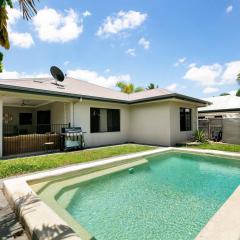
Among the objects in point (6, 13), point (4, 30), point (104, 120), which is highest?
point (6, 13)

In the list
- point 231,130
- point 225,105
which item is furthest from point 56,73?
point 225,105

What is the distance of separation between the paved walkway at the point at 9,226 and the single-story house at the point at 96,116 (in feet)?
22.1

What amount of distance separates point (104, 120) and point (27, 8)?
11.1 meters

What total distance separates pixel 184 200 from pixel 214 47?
13.8m

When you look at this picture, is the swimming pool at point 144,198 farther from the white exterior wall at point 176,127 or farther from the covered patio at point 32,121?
the covered patio at point 32,121

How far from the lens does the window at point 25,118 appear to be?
56.7ft

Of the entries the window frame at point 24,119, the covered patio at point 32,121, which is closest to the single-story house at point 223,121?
the covered patio at point 32,121

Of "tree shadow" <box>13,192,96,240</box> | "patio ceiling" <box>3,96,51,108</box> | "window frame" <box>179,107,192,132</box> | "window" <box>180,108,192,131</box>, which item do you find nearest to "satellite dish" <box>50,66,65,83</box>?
"patio ceiling" <box>3,96,51,108</box>

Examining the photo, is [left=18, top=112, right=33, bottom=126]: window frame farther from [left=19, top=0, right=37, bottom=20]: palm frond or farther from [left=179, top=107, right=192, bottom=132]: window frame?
[left=19, top=0, right=37, bottom=20]: palm frond

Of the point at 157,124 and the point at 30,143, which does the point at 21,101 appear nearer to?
the point at 30,143

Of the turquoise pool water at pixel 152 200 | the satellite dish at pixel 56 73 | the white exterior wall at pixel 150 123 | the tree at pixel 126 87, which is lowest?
the turquoise pool water at pixel 152 200

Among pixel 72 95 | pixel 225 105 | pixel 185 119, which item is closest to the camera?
pixel 72 95

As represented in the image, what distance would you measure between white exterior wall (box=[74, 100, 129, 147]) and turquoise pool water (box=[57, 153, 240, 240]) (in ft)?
18.1

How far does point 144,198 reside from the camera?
16.7 feet
